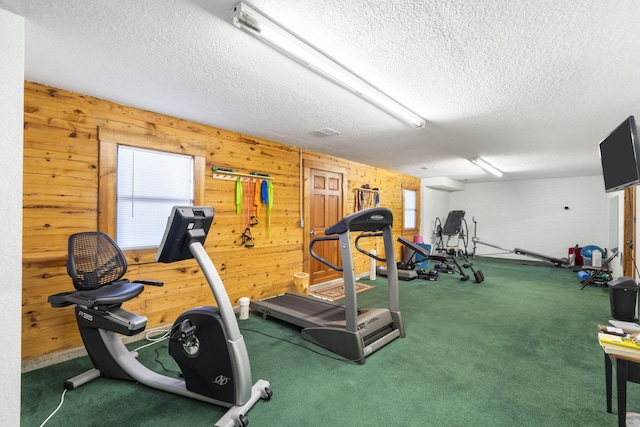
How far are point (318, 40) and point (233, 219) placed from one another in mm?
2688

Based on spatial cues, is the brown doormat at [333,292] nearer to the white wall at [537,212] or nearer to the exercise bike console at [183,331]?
the exercise bike console at [183,331]

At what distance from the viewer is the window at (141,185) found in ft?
9.57

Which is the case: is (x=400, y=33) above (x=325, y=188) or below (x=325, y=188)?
above

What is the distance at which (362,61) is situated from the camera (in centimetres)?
219

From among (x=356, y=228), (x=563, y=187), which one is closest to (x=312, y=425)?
(x=356, y=228)

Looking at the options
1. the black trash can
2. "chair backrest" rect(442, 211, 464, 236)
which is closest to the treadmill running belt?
the black trash can

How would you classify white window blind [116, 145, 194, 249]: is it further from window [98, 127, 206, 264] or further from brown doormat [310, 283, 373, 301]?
brown doormat [310, 283, 373, 301]

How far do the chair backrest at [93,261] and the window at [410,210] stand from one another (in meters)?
7.03

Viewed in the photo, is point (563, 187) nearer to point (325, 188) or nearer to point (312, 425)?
point (325, 188)

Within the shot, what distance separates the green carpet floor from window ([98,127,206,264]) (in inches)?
48.0

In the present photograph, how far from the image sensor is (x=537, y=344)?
3115 mm

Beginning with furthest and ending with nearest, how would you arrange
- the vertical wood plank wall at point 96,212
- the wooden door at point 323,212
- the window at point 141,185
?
the wooden door at point 323,212, the window at point 141,185, the vertical wood plank wall at point 96,212

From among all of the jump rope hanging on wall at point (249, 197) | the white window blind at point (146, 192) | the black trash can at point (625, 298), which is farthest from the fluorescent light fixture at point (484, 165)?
the white window blind at point (146, 192)

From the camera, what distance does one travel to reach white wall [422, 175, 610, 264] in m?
8.28
